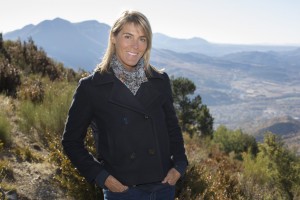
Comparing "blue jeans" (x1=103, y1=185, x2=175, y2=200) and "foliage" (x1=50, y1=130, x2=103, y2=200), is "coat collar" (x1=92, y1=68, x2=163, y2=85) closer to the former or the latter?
"blue jeans" (x1=103, y1=185, x2=175, y2=200)

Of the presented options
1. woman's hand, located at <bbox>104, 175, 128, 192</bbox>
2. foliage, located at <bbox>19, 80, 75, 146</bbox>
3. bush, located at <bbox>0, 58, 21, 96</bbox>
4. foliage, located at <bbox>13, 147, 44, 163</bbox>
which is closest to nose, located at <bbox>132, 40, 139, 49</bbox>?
woman's hand, located at <bbox>104, 175, 128, 192</bbox>

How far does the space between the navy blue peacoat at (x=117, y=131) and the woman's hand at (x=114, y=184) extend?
0.12ft

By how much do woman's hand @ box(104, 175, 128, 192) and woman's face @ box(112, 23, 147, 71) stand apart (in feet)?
2.47

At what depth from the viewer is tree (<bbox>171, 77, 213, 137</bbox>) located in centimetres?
3050

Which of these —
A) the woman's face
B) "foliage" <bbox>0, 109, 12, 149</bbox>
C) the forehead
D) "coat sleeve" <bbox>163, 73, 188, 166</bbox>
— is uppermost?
the forehead

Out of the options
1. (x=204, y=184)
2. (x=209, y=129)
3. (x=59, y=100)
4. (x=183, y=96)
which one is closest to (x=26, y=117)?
(x=59, y=100)

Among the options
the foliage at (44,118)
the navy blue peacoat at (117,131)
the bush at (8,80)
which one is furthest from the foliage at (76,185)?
the bush at (8,80)

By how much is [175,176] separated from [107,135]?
1.86 feet

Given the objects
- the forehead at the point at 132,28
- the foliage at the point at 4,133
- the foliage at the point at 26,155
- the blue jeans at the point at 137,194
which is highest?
the forehead at the point at 132,28

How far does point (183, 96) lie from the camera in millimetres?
30828

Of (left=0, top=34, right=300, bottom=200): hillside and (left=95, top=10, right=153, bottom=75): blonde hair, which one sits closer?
(left=95, top=10, right=153, bottom=75): blonde hair

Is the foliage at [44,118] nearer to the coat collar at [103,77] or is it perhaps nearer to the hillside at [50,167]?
the hillside at [50,167]

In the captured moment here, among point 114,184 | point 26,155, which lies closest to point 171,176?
point 114,184

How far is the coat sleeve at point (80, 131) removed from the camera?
2.35 metres
